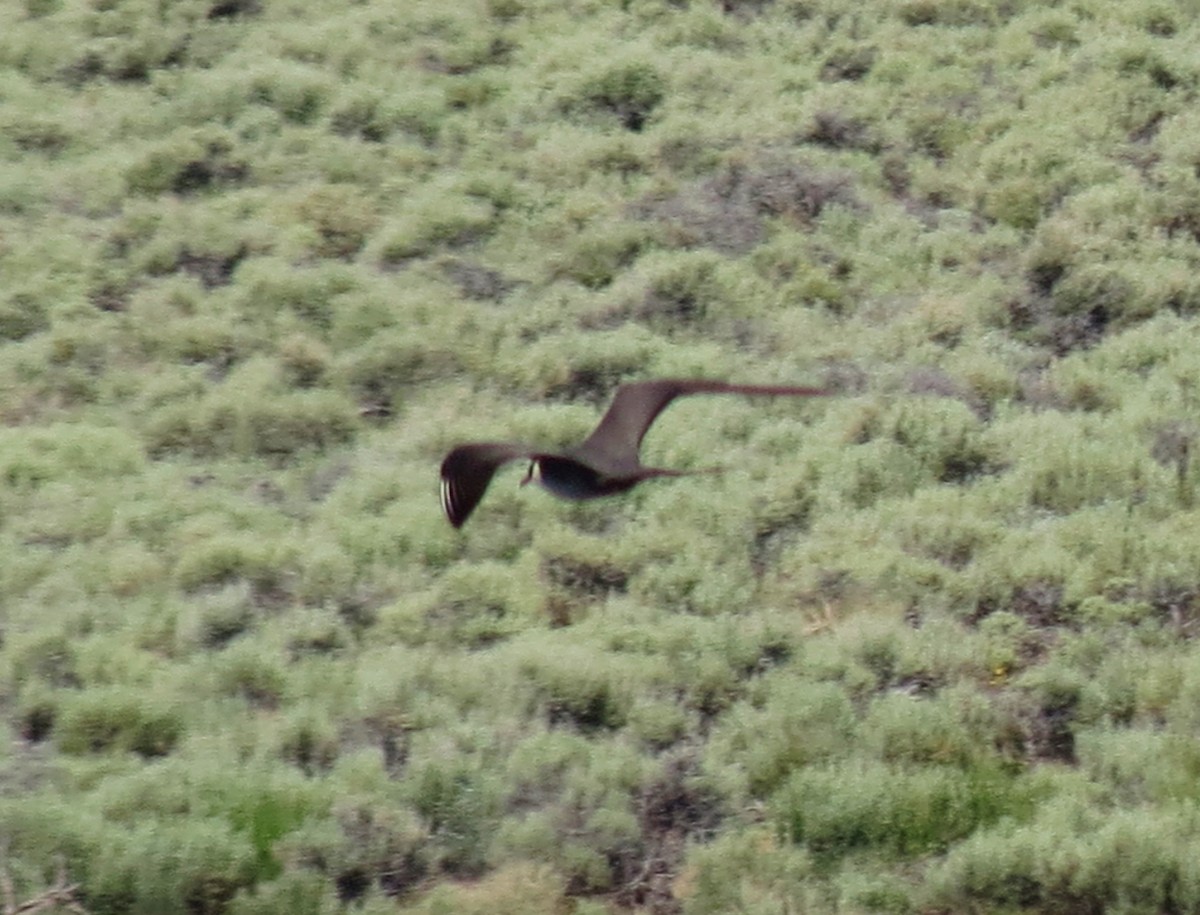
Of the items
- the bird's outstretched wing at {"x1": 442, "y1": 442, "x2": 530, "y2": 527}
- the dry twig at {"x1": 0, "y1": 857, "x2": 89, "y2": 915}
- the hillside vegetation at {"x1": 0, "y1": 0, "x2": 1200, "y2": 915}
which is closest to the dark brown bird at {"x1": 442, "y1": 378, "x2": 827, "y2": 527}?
the bird's outstretched wing at {"x1": 442, "y1": 442, "x2": 530, "y2": 527}

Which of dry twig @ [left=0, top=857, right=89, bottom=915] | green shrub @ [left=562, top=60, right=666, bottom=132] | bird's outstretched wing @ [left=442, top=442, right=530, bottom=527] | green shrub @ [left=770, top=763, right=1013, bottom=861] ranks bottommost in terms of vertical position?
A: green shrub @ [left=770, top=763, right=1013, bottom=861]

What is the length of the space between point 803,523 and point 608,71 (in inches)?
195

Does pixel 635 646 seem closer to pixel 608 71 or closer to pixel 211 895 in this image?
pixel 211 895

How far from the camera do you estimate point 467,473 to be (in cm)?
466

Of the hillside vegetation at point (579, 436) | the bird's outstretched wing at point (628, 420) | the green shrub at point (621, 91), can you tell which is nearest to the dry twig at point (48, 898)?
the hillside vegetation at point (579, 436)

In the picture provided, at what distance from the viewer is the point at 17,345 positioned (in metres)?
9.98

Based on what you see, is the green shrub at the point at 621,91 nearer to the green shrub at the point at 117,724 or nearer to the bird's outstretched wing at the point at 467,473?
the green shrub at the point at 117,724

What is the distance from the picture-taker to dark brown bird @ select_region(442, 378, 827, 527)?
4582mm

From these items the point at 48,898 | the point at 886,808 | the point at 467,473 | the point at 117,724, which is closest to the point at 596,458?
the point at 467,473

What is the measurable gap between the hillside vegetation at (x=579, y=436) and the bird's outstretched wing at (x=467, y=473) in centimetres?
179

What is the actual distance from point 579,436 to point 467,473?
4374mm

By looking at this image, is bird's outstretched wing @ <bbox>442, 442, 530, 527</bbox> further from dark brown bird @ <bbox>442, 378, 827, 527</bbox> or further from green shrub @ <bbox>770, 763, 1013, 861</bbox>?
green shrub @ <bbox>770, 763, 1013, 861</bbox>

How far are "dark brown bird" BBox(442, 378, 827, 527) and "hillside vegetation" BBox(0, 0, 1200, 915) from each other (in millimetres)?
1547

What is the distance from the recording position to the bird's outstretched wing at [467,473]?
15.1ft
